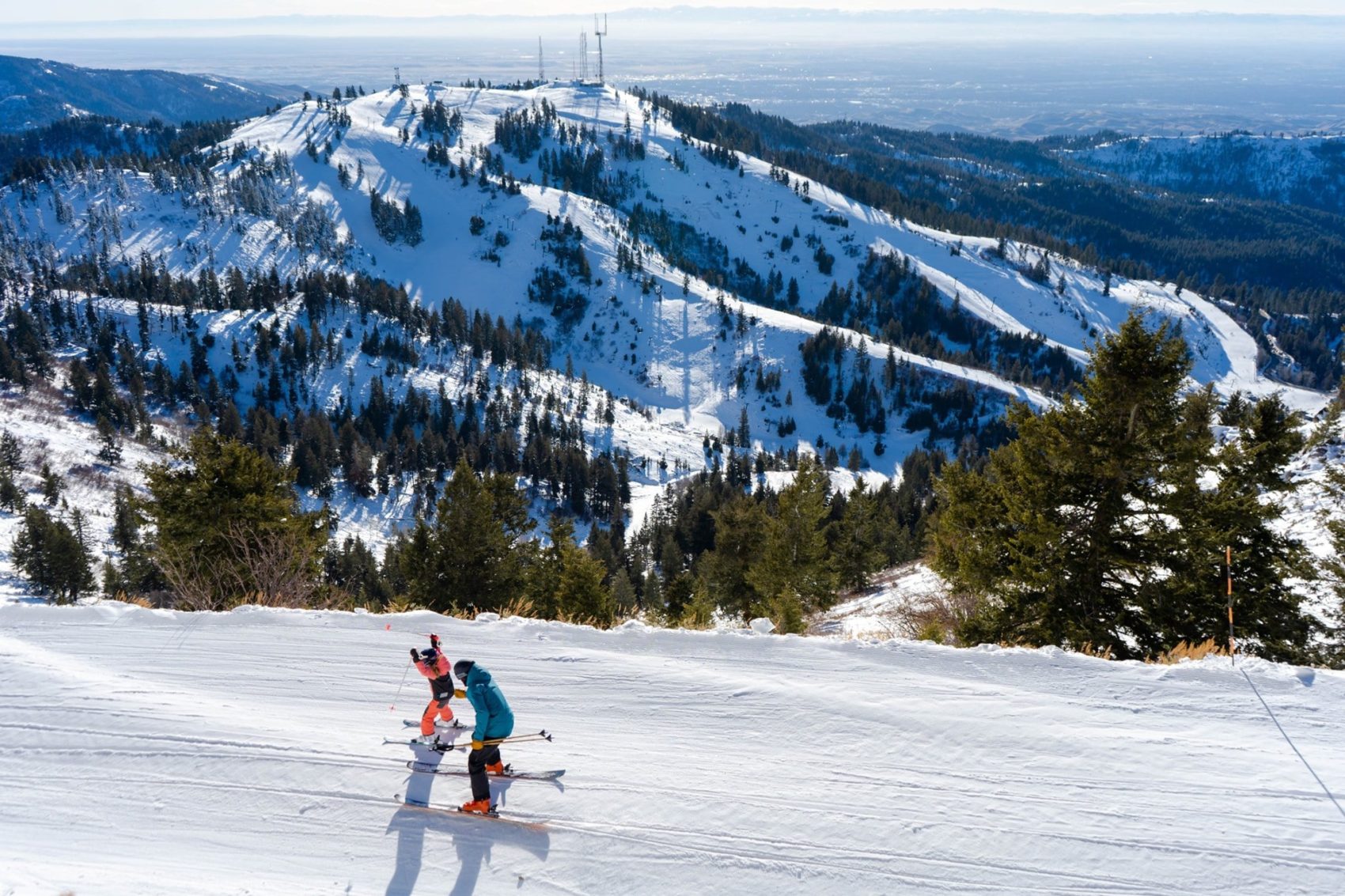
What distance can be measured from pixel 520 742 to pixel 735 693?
328 cm

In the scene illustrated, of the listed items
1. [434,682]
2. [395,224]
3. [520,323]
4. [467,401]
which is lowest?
[467,401]

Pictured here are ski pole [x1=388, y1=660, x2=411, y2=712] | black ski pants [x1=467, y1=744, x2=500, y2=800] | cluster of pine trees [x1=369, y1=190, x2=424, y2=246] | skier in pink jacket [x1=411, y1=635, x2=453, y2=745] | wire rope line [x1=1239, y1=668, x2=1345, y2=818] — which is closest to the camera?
wire rope line [x1=1239, y1=668, x2=1345, y2=818]

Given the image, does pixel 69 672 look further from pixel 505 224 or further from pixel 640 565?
pixel 505 224

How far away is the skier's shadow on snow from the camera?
7.68 meters

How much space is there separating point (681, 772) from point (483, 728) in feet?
8.65

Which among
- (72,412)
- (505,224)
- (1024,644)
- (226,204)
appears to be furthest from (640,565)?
(226,204)

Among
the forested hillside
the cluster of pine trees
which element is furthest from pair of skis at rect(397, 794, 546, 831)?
the cluster of pine trees

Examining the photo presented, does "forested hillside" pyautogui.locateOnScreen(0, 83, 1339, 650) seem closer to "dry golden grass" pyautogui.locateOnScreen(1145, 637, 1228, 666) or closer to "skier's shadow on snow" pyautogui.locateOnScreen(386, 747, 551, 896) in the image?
"skier's shadow on snow" pyautogui.locateOnScreen(386, 747, 551, 896)

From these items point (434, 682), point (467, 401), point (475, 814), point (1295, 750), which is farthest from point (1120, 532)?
point (467, 401)

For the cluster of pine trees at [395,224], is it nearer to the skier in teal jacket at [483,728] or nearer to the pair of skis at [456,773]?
the pair of skis at [456,773]

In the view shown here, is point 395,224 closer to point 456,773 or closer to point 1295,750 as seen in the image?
point 456,773

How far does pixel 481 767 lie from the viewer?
861 centimetres

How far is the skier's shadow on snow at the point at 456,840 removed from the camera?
768 centimetres

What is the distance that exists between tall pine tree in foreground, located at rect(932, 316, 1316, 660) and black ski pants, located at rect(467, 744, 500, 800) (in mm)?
10969
